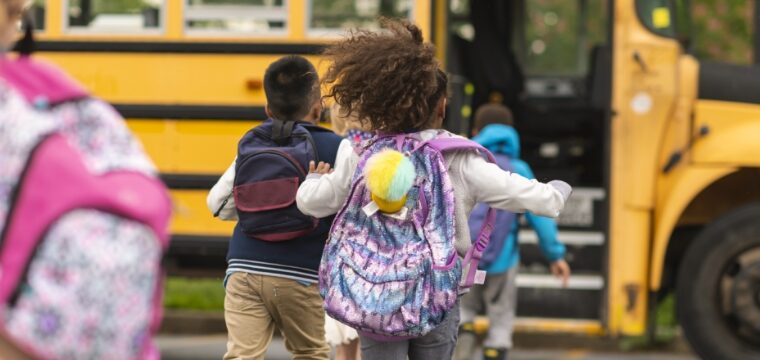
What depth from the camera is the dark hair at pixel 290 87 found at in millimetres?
3627

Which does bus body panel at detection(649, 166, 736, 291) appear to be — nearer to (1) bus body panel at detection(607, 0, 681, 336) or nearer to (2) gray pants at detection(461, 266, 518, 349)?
(1) bus body panel at detection(607, 0, 681, 336)

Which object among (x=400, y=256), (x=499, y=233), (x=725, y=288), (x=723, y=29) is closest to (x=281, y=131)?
(x=400, y=256)

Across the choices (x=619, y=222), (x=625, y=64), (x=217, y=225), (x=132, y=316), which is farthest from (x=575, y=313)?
(x=132, y=316)

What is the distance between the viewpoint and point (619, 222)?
5762 mm

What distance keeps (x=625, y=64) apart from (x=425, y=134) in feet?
9.61

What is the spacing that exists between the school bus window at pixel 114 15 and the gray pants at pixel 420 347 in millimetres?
3257

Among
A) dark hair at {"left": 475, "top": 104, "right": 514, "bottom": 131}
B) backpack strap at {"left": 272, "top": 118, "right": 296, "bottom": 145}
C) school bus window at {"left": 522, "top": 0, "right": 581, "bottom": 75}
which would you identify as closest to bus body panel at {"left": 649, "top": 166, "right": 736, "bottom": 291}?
dark hair at {"left": 475, "top": 104, "right": 514, "bottom": 131}

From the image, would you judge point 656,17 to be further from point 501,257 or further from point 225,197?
point 225,197

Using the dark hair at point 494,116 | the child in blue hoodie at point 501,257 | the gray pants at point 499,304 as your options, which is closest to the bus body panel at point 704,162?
the child in blue hoodie at point 501,257

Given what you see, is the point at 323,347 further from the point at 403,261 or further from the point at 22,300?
the point at 22,300

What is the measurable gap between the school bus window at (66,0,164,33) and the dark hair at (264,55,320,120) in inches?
94.9

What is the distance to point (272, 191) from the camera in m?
3.50

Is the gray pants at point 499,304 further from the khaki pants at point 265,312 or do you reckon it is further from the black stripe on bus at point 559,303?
the khaki pants at point 265,312

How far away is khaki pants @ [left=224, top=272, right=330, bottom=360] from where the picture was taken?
3.55 m
